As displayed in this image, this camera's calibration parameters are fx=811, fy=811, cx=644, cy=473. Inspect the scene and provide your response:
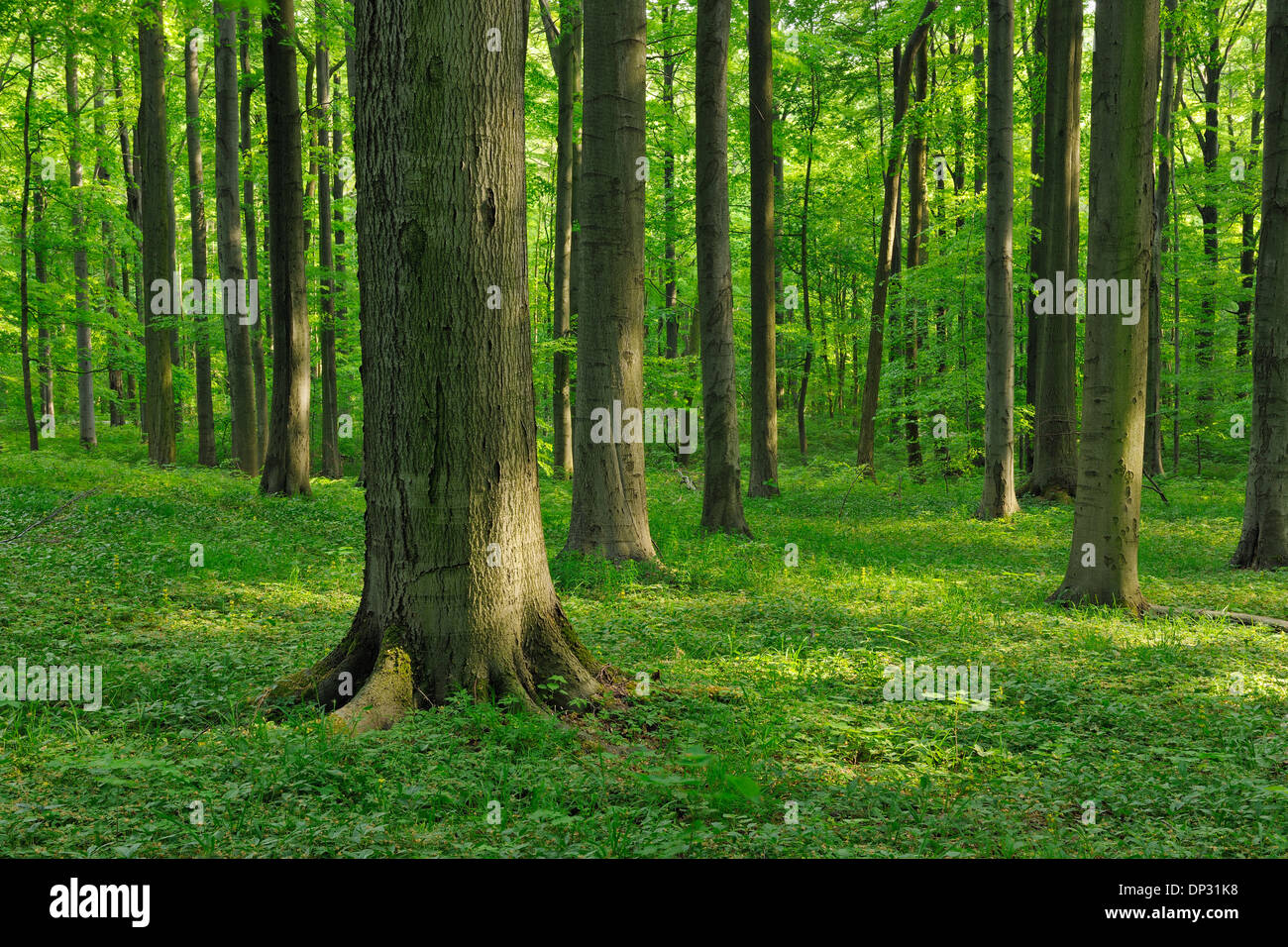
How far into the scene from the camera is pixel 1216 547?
36.4 feet

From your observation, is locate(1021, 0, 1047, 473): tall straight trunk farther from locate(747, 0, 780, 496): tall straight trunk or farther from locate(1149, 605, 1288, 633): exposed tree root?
locate(1149, 605, 1288, 633): exposed tree root

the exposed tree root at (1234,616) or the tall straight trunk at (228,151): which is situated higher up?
the tall straight trunk at (228,151)

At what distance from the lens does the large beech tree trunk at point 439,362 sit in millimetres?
4340

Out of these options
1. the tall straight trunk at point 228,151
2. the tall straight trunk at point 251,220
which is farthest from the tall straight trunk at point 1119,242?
the tall straight trunk at point 251,220

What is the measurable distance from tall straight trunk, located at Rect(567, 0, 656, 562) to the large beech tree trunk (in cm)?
406

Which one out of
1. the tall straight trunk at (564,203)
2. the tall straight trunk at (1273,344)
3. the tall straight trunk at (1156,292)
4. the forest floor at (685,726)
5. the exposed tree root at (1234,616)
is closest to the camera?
the forest floor at (685,726)

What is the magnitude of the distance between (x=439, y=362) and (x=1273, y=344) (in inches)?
389

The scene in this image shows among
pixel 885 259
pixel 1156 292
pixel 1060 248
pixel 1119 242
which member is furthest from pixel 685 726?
pixel 1156 292

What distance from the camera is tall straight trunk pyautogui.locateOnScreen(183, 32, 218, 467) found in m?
18.1

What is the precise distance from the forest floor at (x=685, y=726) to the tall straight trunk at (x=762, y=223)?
6568mm

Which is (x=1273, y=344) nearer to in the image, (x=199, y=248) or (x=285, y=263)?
(x=285, y=263)

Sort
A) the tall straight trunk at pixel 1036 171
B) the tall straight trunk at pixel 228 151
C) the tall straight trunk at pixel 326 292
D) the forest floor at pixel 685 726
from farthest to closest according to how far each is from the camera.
A: the tall straight trunk at pixel 326 292 → the tall straight trunk at pixel 1036 171 → the tall straight trunk at pixel 228 151 → the forest floor at pixel 685 726

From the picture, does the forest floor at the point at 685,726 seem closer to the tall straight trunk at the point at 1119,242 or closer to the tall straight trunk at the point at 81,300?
the tall straight trunk at the point at 1119,242
